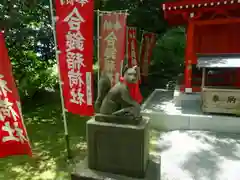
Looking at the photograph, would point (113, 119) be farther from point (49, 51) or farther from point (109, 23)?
point (49, 51)

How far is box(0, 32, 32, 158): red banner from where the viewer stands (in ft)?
9.90

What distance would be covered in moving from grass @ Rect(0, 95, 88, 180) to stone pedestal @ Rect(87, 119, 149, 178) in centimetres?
114

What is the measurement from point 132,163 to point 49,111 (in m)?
5.89

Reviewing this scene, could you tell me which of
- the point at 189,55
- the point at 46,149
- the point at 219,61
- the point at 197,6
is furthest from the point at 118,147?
the point at 197,6

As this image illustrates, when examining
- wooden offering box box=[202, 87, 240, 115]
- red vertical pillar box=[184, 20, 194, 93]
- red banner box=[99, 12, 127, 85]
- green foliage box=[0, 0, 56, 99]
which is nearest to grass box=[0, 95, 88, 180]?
green foliage box=[0, 0, 56, 99]

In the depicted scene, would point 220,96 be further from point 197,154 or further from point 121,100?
point 121,100

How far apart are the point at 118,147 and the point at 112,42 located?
3.83 metres

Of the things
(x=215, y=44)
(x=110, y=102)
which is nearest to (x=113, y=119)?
(x=110, y=102)

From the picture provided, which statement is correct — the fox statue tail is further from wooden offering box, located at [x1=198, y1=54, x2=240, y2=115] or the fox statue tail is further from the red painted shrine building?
the red painted shrine building

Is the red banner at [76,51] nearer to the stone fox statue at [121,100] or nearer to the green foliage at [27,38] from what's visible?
the stone fox statue at [121,100]

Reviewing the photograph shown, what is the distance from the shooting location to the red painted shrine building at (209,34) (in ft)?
24.6

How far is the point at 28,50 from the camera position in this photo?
32.3ft

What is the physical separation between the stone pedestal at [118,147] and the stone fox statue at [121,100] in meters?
0.21

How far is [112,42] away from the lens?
21.1ft
